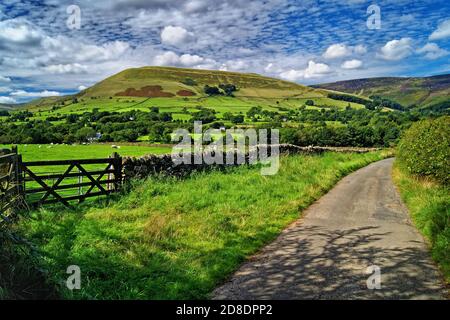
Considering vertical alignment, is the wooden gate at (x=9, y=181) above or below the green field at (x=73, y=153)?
above

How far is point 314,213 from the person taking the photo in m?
12.3

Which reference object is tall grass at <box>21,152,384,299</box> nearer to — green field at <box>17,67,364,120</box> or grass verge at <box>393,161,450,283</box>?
grass verge at <box>393,161,450,283</box>

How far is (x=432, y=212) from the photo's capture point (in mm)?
10688

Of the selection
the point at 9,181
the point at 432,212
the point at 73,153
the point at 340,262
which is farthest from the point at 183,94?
the point at 340,262

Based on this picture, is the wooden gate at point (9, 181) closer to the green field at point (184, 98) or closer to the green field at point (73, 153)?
the green field at point (73, 153)

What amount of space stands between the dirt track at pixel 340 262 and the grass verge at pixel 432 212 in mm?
255

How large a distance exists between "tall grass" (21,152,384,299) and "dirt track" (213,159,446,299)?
0.54 metres

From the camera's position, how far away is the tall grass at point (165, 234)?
21.5ft

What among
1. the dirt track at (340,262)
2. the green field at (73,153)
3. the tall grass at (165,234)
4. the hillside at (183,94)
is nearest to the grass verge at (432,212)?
the dirt track at (340,262)

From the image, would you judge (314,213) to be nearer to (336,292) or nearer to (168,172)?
(336,292)

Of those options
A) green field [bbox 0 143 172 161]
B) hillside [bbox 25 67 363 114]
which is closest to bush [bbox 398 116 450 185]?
green field [bbox 0 143 172 161]

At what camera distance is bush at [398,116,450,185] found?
14.7 metres

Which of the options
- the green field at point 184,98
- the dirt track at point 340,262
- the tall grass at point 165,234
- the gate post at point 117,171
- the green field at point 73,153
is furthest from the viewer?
the green field at point 184,98
